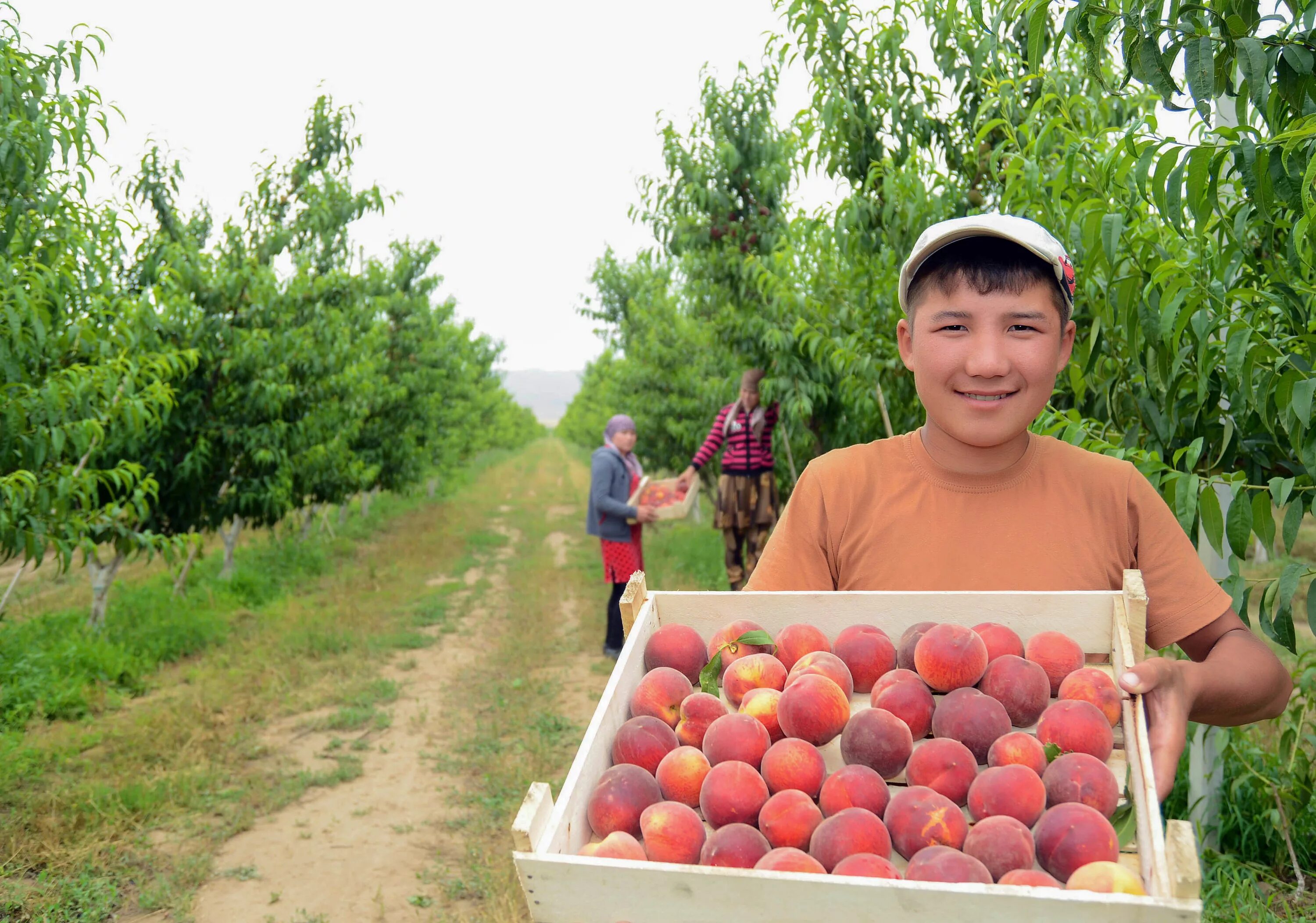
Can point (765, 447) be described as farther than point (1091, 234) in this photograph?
Yes

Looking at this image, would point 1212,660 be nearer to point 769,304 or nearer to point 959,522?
point 959,522

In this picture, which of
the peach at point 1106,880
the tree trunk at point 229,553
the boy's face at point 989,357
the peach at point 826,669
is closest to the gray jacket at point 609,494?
the tree trunk at point 229,553

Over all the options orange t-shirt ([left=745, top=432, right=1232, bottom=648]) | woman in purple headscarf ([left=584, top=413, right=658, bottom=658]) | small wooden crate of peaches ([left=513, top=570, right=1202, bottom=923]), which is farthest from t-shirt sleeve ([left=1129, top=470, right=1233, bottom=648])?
woman in purple headscarf ([left=584, top=413, right=658, bottom=658])

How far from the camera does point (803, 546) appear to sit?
1868 mm

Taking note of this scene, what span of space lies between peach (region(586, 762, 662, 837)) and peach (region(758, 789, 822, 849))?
0.48ft

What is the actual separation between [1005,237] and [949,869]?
3.45 ft

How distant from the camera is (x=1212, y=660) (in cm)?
158

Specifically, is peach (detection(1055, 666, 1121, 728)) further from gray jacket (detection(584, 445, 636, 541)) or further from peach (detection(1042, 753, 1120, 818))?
gray jacket (detection(584, 445, 636, 541))

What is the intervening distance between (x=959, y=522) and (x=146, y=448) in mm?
8025

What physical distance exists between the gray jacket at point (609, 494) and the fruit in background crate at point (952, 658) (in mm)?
6281

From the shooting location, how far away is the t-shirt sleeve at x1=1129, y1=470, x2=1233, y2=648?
1.65 meters

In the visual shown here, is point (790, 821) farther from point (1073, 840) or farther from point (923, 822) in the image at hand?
point (1073, 840)

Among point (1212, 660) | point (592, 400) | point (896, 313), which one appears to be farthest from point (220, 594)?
point (592, 400)

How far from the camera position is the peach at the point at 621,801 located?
3.99 feet
